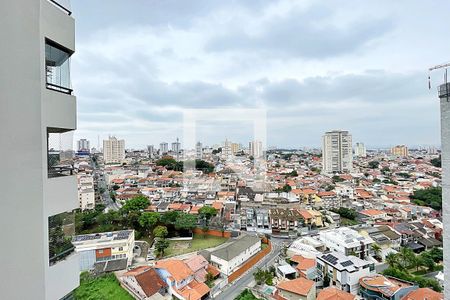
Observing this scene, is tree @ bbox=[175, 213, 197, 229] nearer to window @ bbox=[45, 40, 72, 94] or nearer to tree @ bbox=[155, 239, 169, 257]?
tree @ bbox=[155, 239, 169, 257]

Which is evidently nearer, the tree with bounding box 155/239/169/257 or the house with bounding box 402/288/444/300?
the house with bounding box 402/288/444/300

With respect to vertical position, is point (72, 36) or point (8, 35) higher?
point (72, 36)

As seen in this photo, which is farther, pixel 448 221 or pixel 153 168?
pixel 153 168

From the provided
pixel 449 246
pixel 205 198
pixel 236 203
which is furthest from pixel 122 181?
pixel 449 246

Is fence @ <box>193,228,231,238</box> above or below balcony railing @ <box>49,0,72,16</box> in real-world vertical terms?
below

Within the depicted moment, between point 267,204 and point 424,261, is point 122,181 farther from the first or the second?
point 424,261

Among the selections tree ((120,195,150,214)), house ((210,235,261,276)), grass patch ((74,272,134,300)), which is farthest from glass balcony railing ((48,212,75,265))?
tree ((120,195,150,214))
